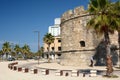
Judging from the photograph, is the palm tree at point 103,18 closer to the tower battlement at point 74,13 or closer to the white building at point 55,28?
the tower battlement at point 74,13

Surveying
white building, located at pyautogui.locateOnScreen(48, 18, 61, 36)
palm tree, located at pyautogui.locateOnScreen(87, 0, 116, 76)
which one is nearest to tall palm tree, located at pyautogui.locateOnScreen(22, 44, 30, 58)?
white building, located at pyautogui.locateOnScreen(48, 18, 61, 36)

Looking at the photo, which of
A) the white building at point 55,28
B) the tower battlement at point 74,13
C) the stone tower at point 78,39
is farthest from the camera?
the white building at point 55,28

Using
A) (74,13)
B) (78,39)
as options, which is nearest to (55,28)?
(74,13)

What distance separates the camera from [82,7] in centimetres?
3150

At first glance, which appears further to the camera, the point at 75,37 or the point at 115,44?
the point at 75,37

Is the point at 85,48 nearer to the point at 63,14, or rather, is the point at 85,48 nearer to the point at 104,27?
the point at 63,14

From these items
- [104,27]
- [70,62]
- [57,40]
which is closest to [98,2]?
[104,27]

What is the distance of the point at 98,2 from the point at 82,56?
13.5m

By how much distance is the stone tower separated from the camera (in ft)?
99.6

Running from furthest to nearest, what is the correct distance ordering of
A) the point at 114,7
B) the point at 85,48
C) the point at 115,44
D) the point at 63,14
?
the point at 63,14 < the point at 85,48 < the point at 115,44 < the point at 114,7

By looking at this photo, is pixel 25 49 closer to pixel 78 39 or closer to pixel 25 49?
pixel 25 49

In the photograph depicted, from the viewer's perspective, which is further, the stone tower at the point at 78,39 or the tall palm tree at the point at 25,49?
the tall palm tree at the point at 25,49

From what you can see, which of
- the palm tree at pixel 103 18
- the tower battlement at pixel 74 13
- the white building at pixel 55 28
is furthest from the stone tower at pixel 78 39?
the white building at pixel 55 28

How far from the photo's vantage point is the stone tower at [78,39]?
30344 millimetres
